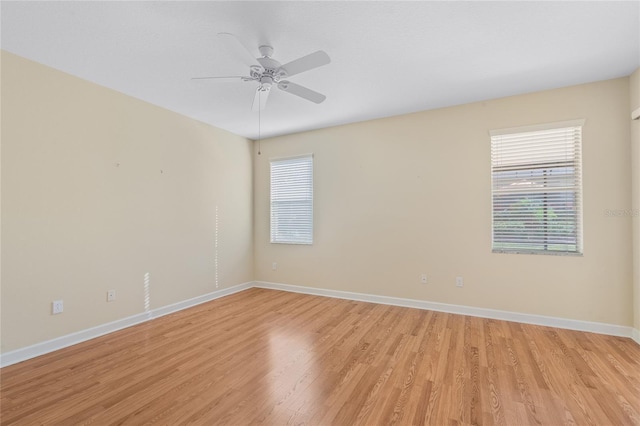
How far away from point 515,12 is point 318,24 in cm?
141

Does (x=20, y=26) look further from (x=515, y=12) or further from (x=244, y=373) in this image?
(x=515, y=12)

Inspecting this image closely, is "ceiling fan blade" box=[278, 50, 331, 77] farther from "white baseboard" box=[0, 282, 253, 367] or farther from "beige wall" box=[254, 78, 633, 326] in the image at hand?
"white baseboard" box=[0, 282, 253, 367]

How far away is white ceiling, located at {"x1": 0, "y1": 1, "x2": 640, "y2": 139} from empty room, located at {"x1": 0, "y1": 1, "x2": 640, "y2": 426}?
2 centimetres

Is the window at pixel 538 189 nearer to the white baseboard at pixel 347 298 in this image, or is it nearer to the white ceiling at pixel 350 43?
the white ceiling at pixel 350 43

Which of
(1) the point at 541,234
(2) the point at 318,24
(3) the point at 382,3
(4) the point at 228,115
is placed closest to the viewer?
(3) the point at 382,3

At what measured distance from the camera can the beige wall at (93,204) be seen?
8.30 ft

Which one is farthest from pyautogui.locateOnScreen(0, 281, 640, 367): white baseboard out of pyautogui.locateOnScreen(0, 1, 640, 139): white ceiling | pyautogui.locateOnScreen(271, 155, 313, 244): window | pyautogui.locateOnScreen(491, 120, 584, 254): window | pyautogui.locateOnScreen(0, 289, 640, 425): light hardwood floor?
pyautogui.locateOnScreen(0, 1, 640, 139): white ceiling

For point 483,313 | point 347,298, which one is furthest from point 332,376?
point 483,313

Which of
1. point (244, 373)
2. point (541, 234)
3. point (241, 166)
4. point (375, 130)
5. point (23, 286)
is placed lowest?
point (244, 373)

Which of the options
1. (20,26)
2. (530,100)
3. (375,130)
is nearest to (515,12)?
(530,100)

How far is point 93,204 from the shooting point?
10.0ft

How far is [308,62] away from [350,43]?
0.53m

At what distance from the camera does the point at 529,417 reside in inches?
69.9

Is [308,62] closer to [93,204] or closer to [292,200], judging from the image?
[93,204]
